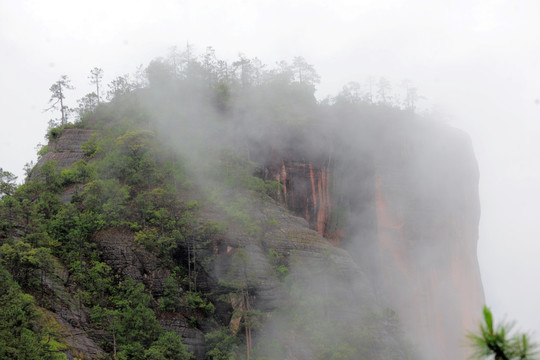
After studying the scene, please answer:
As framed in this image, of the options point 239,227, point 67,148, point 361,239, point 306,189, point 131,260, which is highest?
point 67,148

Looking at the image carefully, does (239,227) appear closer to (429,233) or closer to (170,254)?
(170,254)

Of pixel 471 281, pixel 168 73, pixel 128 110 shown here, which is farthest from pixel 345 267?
pixel 168 73

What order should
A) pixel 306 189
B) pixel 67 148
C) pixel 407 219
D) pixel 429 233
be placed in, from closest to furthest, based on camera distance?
pixel 67 148 → pixel 306 189 → pixel 407 219 → pixel 429 233

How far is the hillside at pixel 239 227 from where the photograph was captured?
30.1 m

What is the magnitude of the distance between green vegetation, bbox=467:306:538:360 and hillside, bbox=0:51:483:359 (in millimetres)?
19945

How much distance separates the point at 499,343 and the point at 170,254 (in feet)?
104

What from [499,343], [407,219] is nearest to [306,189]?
[407,219]

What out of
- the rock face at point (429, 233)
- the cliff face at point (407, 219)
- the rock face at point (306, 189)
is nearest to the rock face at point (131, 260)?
the rock face at point (306, 189)

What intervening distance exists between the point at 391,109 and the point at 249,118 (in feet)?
56.1

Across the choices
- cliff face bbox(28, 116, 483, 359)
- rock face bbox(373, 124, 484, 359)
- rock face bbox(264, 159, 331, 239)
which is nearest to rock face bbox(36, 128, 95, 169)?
cliff face bbox(28, 116, 483, 359)

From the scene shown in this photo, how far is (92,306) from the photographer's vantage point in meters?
30.0

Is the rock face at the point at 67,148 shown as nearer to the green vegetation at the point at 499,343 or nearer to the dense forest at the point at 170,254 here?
the dense forest at the point at 170,254

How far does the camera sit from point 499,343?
17.2 feet

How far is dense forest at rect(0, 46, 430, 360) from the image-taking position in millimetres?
27938
